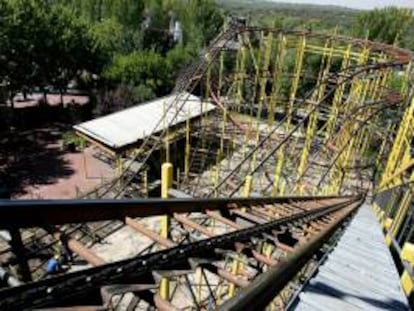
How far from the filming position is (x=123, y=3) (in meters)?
31.2

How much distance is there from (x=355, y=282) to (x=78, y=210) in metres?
3.28

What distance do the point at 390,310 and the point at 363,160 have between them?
17.1 metres

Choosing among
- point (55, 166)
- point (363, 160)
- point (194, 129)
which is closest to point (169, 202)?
point (55, 166)

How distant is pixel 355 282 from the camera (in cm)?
414

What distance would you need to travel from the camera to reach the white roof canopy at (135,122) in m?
15.6

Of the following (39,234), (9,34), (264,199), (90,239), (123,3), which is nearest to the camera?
(264,199)

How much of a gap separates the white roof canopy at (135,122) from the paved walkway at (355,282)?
438 inches

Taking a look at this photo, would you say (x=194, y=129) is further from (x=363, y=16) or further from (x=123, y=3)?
(x=363, y=16)

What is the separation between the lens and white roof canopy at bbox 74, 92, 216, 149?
51.3 ft

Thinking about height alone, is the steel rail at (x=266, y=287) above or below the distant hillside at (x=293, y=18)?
above

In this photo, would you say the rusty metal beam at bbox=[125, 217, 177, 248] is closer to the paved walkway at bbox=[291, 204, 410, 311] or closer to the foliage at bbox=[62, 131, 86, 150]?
the paved walkway at bbox=[291, 204, 410, 311]

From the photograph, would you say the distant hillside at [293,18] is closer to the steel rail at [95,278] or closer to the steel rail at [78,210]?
the steel rail at [78,210]

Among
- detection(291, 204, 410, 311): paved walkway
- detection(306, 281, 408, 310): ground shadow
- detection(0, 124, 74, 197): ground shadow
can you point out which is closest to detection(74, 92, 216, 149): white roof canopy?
detection(0, 124, 74, 197): ground shadow

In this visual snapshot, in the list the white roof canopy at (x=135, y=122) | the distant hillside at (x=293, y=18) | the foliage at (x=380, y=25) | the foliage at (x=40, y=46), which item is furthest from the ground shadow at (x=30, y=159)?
the foliage at (x=380, y=25)
